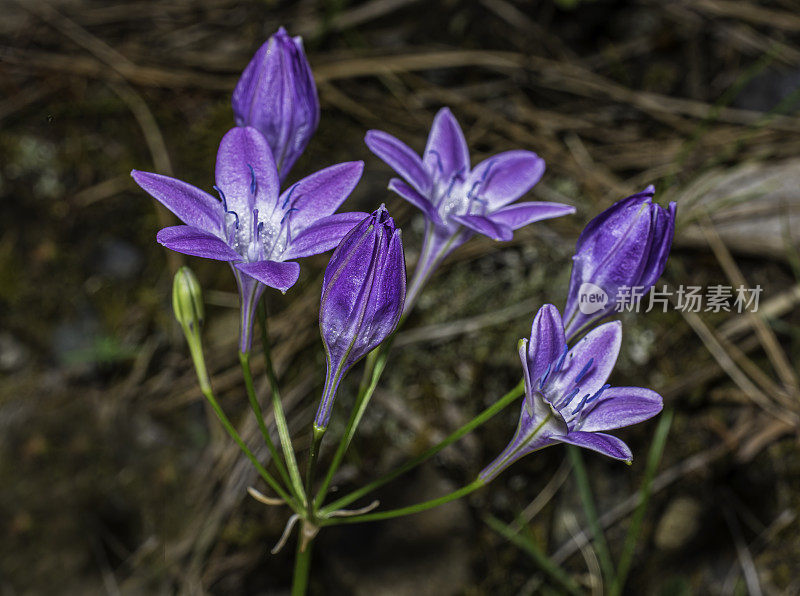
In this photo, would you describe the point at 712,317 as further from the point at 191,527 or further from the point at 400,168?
the point at 191,527

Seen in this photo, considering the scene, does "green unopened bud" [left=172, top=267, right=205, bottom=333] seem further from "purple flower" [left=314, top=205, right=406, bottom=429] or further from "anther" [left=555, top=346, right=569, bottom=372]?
"anther" [left=555, top=346, right=569, bottom=372]

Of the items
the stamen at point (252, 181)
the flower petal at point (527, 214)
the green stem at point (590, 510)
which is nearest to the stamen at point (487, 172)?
the flower petal at point (527, 214)

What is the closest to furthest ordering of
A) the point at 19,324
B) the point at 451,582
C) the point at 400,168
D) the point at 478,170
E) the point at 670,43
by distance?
1. the point at 400,168
2. the point at 478,170
3. the point at 451,582
4. the point at 19,324
5. the point at 670,43

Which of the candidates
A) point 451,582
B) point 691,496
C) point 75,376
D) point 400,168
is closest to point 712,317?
point 691,496

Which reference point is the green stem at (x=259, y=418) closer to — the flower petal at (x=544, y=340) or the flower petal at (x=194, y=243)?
the flower petal at (x=194, y=243)

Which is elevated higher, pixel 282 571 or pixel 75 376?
pixel 75 376

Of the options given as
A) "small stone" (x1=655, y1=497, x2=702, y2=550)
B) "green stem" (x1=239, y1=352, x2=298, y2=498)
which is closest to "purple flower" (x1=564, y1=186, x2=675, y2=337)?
"green stem" (x1=239, y1=352, x2=298, y2=498)
